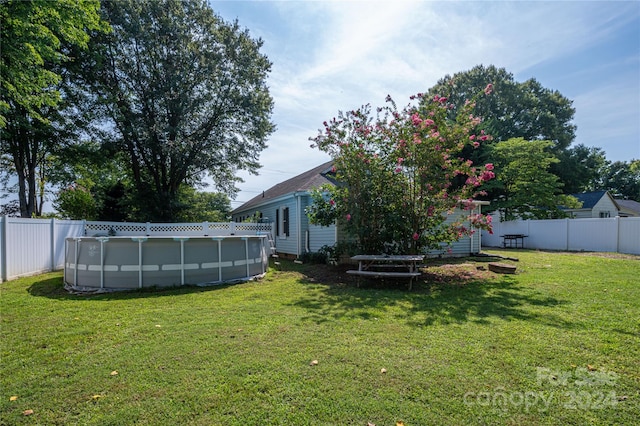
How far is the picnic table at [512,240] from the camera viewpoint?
17250 millimetres

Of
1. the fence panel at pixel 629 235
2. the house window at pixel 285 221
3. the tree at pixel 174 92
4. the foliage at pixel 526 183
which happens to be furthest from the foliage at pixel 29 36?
the foliage at pixel 526 183

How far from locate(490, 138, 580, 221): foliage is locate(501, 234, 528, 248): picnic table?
2.90 m

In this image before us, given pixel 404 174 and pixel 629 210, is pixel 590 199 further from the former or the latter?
pixel 404 174

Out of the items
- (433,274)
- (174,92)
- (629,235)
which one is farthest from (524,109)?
(174,92)

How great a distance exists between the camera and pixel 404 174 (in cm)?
809

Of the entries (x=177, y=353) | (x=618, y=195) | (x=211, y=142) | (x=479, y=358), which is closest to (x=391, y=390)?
(x=479, y=358)

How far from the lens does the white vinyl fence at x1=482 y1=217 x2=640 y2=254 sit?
41.6 feet

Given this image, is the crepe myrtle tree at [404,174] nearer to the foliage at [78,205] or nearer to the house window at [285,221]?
the house window at [285,221]

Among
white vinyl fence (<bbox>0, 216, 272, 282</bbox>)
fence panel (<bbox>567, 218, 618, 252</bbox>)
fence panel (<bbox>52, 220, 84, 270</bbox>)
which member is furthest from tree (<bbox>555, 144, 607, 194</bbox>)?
fence panel (<bbox>52, 220, 84, 270</bbox>)

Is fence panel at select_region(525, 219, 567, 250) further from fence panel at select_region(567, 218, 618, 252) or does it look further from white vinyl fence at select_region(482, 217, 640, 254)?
fence panel at select_region(567, 218, 618, 252)

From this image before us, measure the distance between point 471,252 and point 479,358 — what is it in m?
10.8

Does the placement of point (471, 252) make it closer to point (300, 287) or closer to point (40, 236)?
point (300, 287)

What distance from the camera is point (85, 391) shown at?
258 centimetres

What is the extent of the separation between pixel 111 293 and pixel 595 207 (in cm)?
3050
